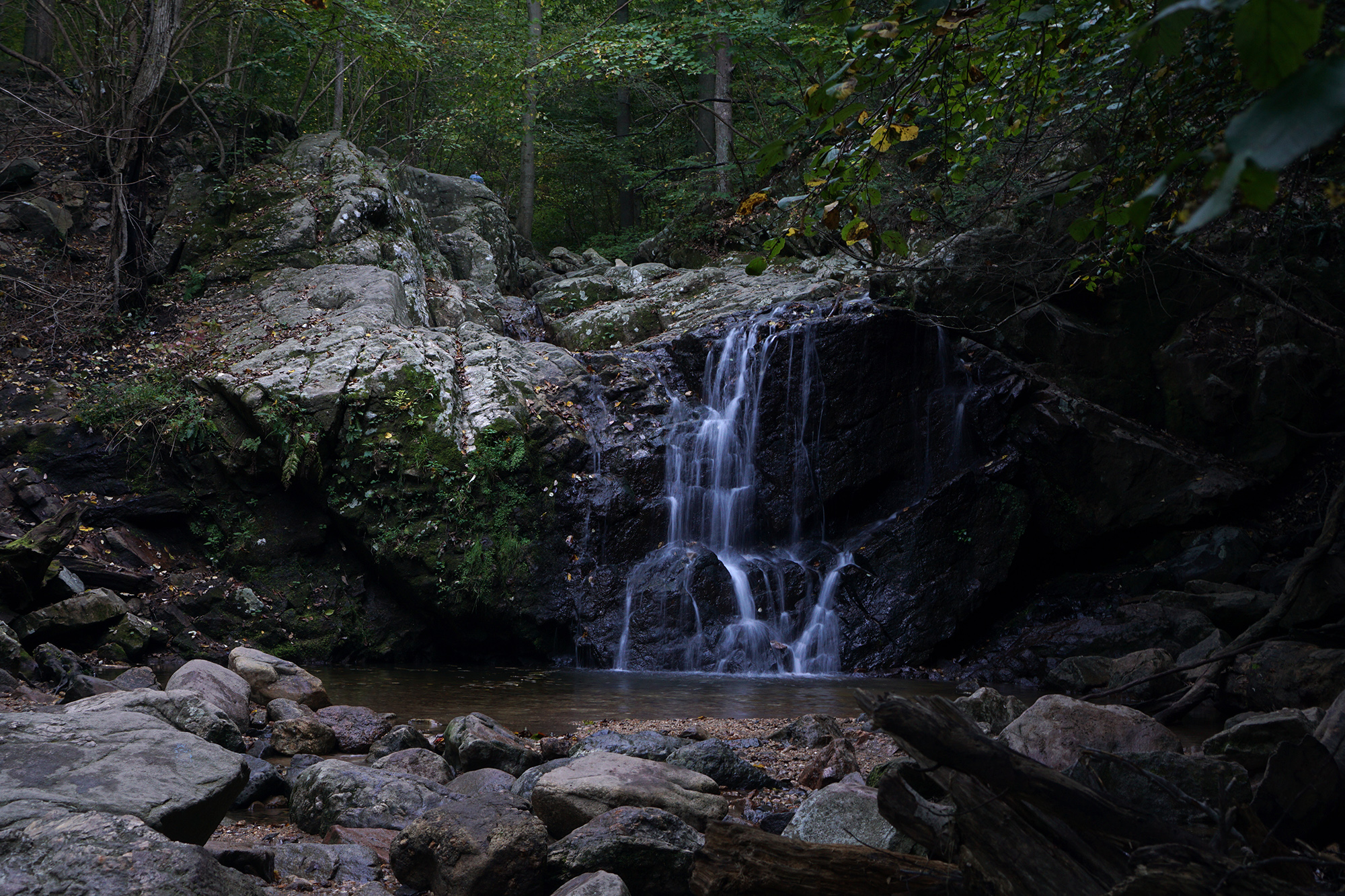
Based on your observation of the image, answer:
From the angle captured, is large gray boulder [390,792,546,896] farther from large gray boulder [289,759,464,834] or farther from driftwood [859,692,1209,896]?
driftwood [859,692,1209,896]

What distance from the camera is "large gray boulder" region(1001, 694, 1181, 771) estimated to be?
12.0 feet

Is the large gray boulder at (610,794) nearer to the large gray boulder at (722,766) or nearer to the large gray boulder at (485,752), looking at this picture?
the large gray boulder at (722,766)

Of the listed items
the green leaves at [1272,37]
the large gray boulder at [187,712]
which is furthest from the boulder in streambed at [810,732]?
the green leaves at [1272,37]

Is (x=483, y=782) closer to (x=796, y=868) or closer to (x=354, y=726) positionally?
(x=354, y=726)

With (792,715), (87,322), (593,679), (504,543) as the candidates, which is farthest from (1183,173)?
(87,322)

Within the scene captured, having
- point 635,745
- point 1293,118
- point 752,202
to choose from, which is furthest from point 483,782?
point 1293,118

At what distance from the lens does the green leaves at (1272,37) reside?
951 millimetres

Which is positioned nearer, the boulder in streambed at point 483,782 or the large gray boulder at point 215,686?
the boulder in streambed at point 483,782

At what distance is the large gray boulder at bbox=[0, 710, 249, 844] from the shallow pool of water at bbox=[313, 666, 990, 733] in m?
3.17

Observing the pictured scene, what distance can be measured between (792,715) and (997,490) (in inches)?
198

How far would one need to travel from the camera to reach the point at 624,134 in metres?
22.5

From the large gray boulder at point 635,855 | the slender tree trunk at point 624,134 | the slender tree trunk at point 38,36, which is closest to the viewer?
the large gray boulder at point 635,855

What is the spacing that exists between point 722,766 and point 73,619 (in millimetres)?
6043

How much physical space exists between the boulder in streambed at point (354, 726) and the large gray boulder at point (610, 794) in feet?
7.79
